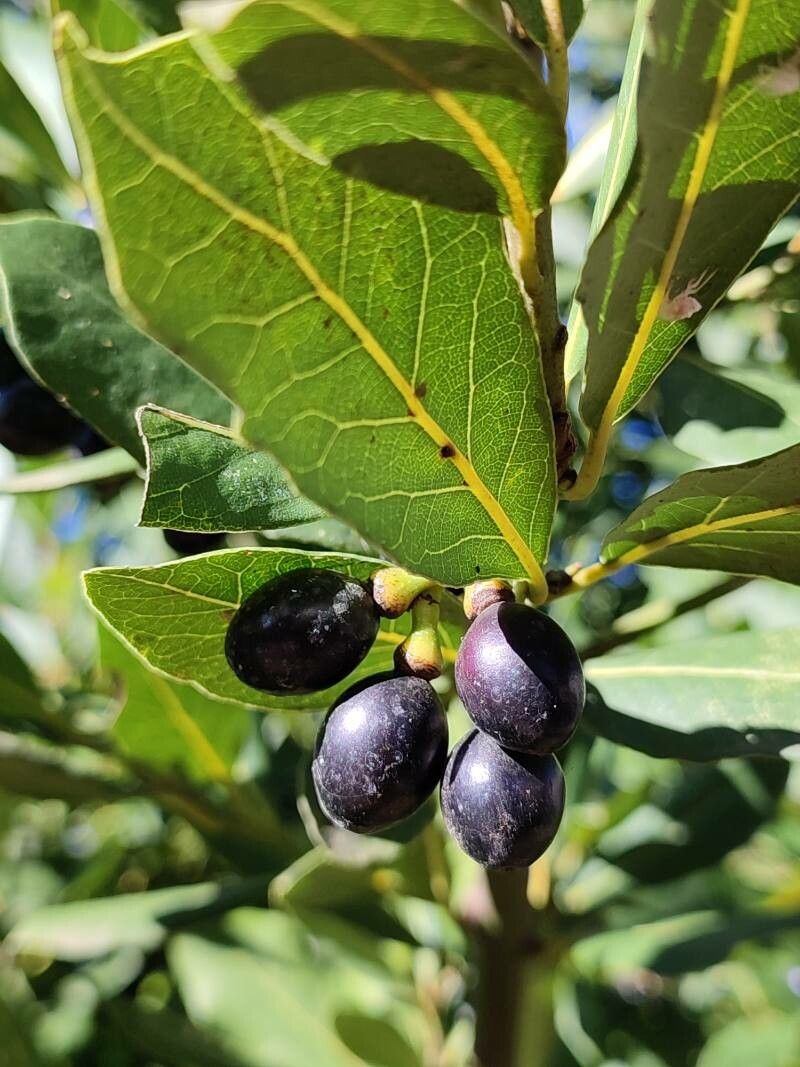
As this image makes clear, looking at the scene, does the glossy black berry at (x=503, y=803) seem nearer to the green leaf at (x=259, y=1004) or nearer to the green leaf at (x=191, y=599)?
the green leaf at (x=191, y=599)

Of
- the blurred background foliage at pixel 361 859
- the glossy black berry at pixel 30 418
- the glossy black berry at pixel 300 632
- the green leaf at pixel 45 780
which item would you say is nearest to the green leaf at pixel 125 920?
the blurred background foliage at pixel 361 859

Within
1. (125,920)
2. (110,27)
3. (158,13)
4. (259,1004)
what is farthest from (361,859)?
(110,27)

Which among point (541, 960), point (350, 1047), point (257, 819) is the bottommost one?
point (350, 1047)

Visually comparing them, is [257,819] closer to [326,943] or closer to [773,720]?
[326,943]

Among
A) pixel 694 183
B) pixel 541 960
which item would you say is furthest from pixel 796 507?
pixel 541 960

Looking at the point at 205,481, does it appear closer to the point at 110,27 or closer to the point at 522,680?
the point at 522,680

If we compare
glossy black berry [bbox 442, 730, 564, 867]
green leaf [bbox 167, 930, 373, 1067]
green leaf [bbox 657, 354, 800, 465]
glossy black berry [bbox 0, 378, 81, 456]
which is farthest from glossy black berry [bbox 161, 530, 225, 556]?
green leaf [bbox 167, 930, 373, 1067]
